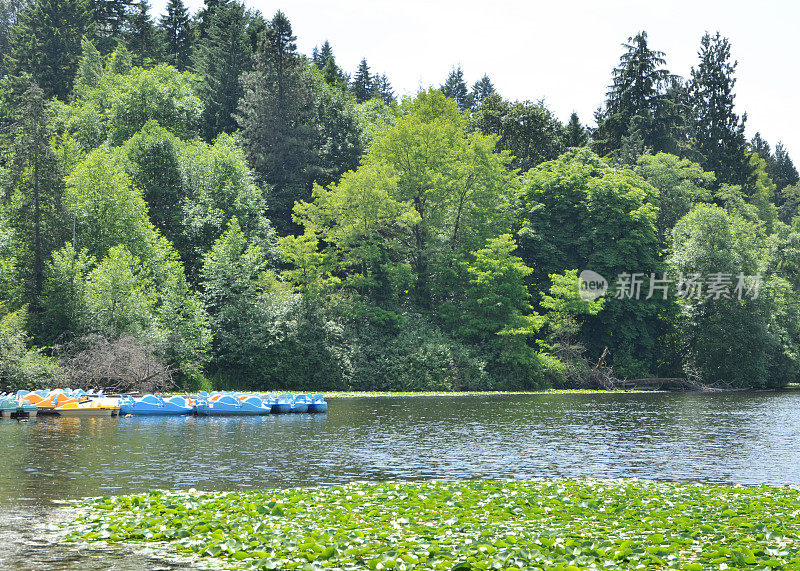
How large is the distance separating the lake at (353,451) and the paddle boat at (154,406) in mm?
1053

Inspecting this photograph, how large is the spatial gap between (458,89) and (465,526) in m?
139

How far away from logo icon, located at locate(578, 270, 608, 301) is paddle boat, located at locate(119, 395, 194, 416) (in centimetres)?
3652

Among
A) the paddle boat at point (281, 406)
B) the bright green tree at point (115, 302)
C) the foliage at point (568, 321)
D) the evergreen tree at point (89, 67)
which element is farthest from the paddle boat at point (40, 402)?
the evergreen tree at point (89, 67)

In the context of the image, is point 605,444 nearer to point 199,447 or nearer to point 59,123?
point 199,447

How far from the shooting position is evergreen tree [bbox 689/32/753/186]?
91750 millimetres

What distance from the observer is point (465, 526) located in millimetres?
13109

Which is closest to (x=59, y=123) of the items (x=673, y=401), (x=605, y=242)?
(x=605, y=242)

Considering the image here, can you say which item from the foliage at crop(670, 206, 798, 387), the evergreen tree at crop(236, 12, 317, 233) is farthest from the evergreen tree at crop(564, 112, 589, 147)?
the evergreen tree at crop(236, 12, 317, 233)

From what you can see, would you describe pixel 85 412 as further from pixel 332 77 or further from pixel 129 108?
pixel 332 77

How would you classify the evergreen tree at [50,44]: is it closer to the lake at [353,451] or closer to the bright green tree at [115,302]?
the bright green tree at [115,302]

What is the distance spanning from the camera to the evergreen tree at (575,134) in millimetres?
82750

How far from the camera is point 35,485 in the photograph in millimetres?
18656

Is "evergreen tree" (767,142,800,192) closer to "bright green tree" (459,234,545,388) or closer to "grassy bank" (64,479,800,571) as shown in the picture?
"bright green tree" (459,234,545,388)

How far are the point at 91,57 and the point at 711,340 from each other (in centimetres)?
6898
